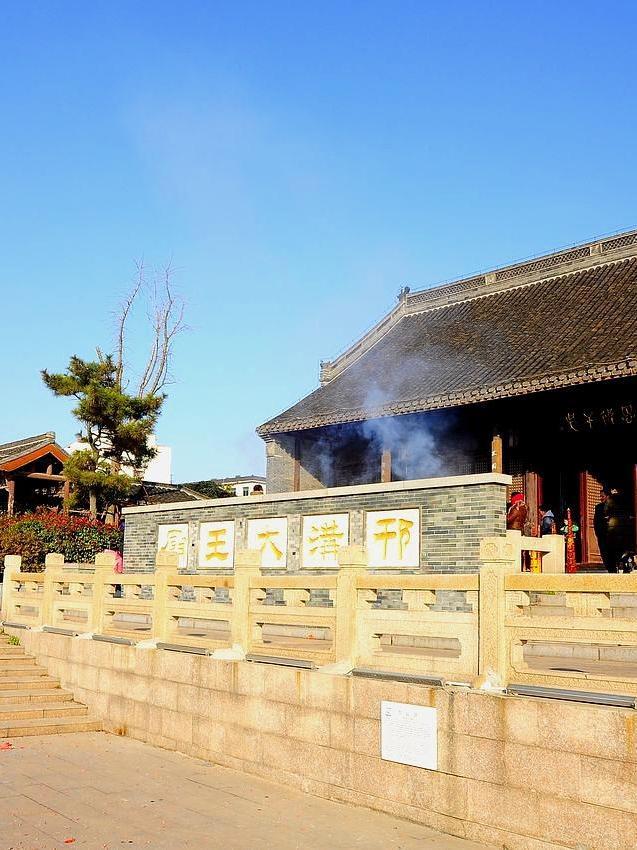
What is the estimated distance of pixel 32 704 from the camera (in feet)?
37.0

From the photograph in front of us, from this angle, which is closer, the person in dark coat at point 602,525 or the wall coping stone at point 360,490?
the wall coping stone at point 360,490

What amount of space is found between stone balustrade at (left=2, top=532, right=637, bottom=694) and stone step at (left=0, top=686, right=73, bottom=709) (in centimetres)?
81

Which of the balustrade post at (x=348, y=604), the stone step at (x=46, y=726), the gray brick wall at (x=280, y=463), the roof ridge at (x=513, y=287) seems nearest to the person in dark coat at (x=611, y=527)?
the roof ridge at (x=513, y=287)

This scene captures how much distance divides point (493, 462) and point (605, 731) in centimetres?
1108

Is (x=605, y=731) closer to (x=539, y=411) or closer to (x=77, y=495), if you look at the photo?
(x=539, y=411)

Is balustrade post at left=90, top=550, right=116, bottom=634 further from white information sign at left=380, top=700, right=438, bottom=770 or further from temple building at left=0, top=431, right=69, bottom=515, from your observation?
temple building at left=0, top=431, right=69, bottom=515

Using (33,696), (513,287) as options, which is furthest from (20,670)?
(513,287)

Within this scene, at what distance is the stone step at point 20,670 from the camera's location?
12086 millimetres

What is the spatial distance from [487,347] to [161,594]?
404 inches

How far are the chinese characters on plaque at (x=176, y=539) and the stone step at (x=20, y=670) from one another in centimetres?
391

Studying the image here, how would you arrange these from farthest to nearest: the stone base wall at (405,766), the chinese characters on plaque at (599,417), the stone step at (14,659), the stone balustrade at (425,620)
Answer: the chinese characters on plaque at (599,417), the stone step at (14,659), the stone balustrade at (425,620), the stone base wall at (405,766)

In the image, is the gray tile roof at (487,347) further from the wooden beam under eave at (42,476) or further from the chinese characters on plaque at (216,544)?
the wooden beam under eave at (42,476)

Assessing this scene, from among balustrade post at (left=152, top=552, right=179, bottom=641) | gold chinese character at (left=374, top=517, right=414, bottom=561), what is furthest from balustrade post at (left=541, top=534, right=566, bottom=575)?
balustrade post at (left=152, top=552, right=179, bottom=641)

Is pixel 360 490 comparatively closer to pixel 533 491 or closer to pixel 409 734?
pixel 533 491
